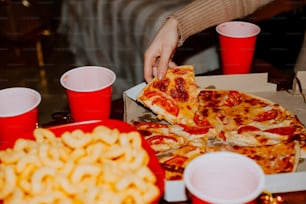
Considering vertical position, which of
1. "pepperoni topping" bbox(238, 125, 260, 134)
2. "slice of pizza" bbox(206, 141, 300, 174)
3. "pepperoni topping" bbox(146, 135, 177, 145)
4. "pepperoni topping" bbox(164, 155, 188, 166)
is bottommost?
"pepperoni topping" bbox(238, 125, 260, 134)

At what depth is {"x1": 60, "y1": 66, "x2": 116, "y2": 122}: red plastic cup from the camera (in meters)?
1.45

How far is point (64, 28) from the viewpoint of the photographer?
4.08 metres

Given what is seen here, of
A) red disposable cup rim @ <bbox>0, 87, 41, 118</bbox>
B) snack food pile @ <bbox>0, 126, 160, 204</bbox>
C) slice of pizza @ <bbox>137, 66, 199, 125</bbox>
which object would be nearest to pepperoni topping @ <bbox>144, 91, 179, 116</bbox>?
slice of pizza @ <bbox>137, 66, 199, 125</bbox>

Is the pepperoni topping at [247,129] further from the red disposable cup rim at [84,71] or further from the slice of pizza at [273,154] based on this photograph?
the red disposable cup rim at [84,71]

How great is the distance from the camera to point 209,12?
6.02 ft

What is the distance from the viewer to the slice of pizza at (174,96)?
1689mm

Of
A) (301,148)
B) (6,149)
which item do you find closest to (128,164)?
(6,149)

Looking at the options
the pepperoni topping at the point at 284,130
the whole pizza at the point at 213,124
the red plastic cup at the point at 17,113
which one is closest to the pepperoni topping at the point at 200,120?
the whole pizza at the point at 213,124

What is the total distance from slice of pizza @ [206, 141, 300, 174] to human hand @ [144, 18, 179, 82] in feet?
1.12

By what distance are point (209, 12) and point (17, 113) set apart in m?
0.87

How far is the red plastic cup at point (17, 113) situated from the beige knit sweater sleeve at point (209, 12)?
631mm

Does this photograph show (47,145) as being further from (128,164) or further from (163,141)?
(163,141)

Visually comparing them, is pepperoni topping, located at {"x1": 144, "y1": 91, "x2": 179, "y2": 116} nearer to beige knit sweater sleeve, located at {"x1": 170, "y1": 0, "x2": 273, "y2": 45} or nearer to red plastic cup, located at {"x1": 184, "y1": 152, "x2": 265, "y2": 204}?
beige knit sweater sleeve, located at {"x1": 170, "y1": 0, "x2": 273, "y2": 45}

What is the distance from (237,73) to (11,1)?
3.25 meters
